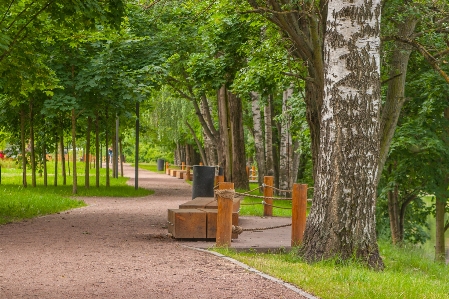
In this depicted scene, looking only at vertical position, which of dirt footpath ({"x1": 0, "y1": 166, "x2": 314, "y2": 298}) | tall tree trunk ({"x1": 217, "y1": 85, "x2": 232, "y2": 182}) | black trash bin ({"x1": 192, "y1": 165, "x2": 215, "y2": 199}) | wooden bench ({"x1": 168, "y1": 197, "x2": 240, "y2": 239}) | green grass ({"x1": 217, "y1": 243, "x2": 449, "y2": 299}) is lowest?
green grass ({"x1": 217, "y1": 243, "x2": 449, "y2": 299})

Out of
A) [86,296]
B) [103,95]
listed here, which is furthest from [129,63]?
[86,296]

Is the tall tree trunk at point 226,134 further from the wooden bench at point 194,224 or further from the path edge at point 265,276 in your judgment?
the path edge at point 265,276

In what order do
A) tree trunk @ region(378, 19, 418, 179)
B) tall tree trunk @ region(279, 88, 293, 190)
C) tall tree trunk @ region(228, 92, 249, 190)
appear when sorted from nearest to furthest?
tree trunk @ region(378, 19, 418, 179) < tall tree trunk @ region(279, 88, 293, 190) < tall tree trunk @ region(228, 92, 249, 190)

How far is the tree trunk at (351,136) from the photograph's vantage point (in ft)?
32.7

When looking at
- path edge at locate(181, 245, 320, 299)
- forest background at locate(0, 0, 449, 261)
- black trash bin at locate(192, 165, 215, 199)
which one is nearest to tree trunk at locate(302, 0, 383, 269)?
path edge at locate(181, 245, 320, 299)

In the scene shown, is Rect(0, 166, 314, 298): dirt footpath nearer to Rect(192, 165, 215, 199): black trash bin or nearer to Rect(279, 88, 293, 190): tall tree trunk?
Rect(192, 165, 215, 199): black trash bin

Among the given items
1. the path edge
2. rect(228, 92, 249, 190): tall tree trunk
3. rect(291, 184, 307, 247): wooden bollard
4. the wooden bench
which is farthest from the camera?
rect(228, 92, 249, 190): tall tree trunk

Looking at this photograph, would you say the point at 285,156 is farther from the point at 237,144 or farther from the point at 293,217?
the point at 293,217

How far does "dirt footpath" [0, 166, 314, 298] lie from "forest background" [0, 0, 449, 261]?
3.94 m

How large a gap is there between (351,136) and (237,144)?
1838 centimetres

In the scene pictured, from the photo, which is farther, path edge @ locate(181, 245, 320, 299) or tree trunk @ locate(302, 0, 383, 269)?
tree trunk @ locate(302, 0, 383, 269)

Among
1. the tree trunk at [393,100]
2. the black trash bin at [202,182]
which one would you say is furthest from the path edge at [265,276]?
the black trash bin at [202,182]

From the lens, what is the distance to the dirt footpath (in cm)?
753

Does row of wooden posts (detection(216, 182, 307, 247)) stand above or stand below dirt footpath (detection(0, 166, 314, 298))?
above
